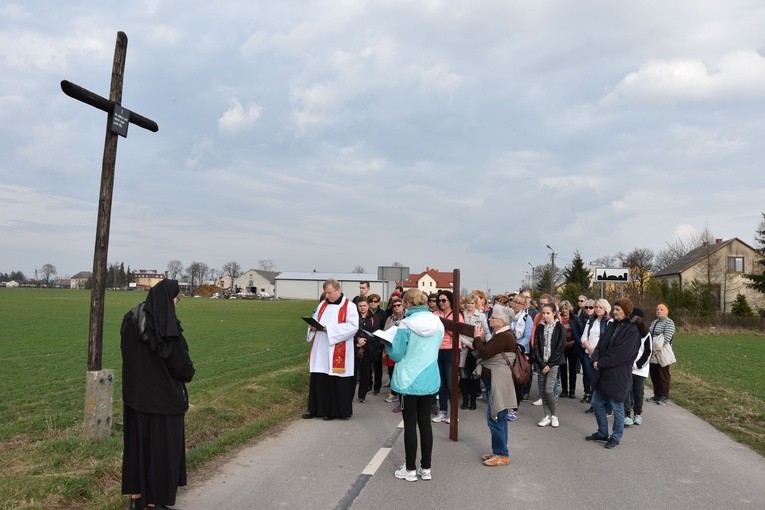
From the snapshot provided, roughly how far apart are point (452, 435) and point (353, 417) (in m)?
2.00

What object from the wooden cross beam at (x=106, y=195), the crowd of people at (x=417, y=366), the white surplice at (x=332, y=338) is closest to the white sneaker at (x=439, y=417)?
the crowd of people at (x=417, y=366)

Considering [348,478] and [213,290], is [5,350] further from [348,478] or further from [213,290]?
[213,290]

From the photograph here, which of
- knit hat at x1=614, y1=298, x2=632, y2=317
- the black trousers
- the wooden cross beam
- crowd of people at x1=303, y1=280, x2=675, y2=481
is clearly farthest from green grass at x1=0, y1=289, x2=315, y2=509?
knit hat at x1=614, y1=298, x2=632, y2=317

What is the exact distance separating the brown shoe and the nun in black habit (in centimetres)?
310

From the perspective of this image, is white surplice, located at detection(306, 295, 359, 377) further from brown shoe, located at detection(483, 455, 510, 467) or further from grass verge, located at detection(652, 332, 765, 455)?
grass verge, located at detection(652, 332, 765, 455)

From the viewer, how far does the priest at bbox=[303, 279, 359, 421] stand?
29.3 feet

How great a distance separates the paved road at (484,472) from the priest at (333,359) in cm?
31

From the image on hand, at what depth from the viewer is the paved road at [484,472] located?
5.34 meters

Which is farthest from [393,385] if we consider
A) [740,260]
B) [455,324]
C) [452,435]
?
[740,260]

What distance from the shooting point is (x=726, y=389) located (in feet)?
44.0

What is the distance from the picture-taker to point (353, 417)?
30.0 feet

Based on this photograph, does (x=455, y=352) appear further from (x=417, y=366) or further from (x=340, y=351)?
(x=340, y=351)

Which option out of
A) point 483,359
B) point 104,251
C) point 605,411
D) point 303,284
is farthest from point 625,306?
point 303,284

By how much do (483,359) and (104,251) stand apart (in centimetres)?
432
